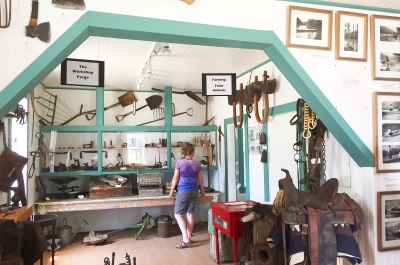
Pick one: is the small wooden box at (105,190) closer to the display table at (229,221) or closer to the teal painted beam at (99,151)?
the teal painted beam at (99,151)

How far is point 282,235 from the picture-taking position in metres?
2.64

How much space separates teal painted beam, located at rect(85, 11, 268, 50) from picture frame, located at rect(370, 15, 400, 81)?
1103 millimetres

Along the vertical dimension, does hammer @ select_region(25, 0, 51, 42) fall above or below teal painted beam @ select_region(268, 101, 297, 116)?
above

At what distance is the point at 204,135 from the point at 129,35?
188 inches

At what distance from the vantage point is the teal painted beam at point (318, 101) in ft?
8.46

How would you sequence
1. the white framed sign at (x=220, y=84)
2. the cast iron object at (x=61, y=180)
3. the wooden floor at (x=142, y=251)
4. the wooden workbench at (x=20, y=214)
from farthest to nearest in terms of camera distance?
the cast iron object at (x=61, y=180) → the wooden floor at (x=142, y=251) → the white framed sign at (x=220, y=84) → the wooden workbench at (x=20, y=214)

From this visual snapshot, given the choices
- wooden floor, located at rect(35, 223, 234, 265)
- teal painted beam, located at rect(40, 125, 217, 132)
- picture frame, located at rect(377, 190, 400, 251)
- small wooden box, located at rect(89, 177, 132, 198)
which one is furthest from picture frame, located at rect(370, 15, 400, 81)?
small wooden box, located at rect(89, 177, 132, 198)

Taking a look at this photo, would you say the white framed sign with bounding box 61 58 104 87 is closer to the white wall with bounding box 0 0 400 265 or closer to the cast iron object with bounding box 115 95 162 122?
the white wall with bounding box 0 0 400 265

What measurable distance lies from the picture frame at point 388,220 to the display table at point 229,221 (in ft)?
5.19

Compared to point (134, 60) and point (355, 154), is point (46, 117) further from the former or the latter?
point (355, 154)

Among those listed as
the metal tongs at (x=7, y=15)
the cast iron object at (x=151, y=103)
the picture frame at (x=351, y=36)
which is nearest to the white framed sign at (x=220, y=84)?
the picture frame at (x=351, y=36)

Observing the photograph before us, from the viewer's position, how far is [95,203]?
5605 millimetres

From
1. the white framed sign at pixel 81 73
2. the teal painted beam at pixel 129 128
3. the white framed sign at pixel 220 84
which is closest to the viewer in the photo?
the white framed sign at pixel 81 73

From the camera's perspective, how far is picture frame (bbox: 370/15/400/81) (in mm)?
2877
